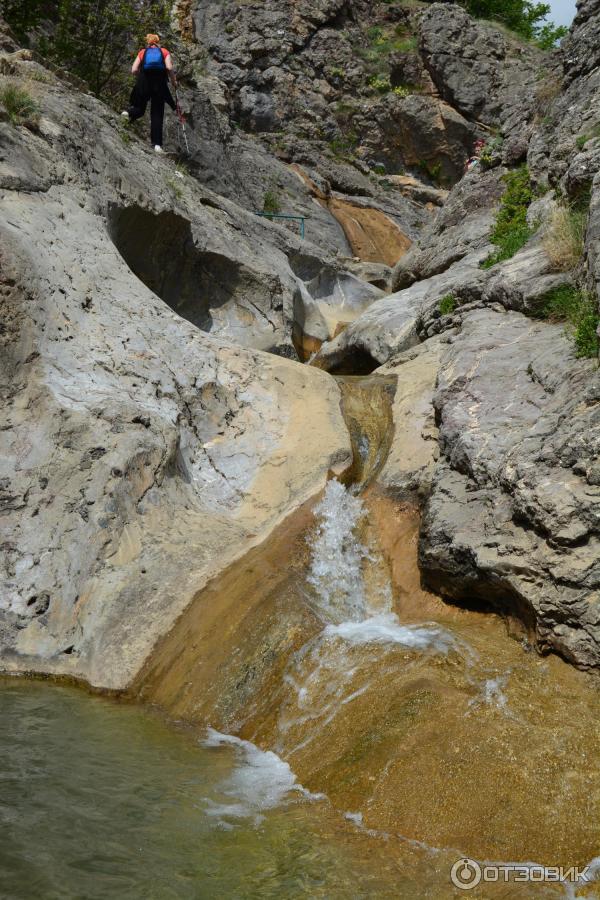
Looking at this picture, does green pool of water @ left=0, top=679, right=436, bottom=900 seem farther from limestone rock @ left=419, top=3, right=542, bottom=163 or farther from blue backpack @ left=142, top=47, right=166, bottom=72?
limestone rock @ left=419, top=3, right=542, bottom=163

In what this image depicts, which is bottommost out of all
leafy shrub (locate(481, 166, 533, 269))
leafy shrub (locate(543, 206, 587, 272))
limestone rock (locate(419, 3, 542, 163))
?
leafy shrub (locate(543, 206, 587, 272))

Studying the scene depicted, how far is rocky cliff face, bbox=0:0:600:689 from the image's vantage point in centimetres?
662

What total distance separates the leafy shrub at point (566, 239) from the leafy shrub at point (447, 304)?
5.18ft

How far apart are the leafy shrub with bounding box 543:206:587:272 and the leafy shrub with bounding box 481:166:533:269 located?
137cm

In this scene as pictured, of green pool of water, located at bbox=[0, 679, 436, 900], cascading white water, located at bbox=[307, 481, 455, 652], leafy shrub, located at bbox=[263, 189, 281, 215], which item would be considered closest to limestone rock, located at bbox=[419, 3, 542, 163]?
leafy shrub, located at bbox=[263, 189, 281, 215]

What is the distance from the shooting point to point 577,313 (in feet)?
25.2

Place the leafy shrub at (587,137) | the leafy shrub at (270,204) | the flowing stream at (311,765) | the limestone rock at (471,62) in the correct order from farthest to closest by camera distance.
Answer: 1. the limestone rock at (471,62)
2. the leafy shrub at (270,204)
3. the leafy shrub at (587,137)
4. the flowing stream at (311,765)

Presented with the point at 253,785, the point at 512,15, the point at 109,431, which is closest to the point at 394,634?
the point at 253,785

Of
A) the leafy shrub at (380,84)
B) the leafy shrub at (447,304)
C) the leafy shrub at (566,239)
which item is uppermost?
the leafy shrub at (380,84)

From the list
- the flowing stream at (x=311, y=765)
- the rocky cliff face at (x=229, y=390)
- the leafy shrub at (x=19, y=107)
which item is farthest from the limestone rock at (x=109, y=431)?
the flowing stream at (x=311, y=765)

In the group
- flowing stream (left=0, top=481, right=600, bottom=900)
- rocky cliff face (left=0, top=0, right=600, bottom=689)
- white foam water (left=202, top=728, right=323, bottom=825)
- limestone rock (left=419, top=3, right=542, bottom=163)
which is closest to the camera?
flowing stream (left=0, top=481, right=600, bottom=900)

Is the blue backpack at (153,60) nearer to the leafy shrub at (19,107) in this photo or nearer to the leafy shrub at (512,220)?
the leafy shrub at (19,107)

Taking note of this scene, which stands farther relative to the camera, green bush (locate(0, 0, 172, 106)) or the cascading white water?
green bush (locate(0, 0, 172, 106))

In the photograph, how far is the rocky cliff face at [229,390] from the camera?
6.62m
